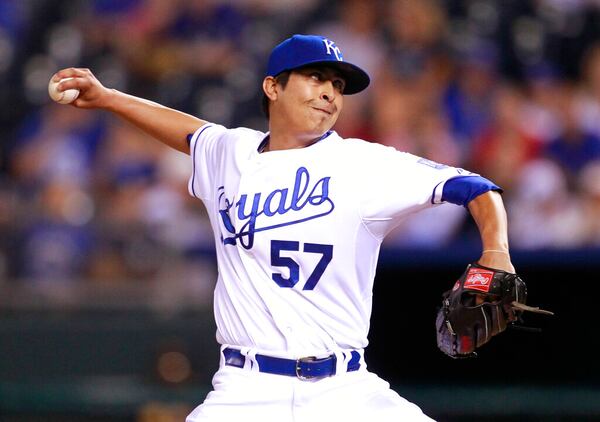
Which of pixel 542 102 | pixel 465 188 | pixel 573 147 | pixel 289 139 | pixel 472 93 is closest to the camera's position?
pixel 465 188

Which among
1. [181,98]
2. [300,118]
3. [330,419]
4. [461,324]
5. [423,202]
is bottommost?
[330,419]

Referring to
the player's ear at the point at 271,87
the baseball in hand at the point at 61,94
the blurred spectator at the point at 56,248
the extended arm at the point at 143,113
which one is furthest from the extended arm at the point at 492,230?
the blurred spectator at the point at 56,248

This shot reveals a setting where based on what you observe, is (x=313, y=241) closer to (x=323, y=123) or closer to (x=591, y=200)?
(x=323, y=123)

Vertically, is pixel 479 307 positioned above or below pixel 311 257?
below

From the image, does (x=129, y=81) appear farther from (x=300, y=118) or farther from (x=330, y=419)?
(x=330, y=419)

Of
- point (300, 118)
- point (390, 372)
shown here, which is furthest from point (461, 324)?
point (390, 372)

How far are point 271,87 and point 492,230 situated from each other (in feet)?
3.94

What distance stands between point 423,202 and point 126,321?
3635mm

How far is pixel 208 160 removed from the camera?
14.1ft

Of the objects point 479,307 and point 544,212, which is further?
point 544,212

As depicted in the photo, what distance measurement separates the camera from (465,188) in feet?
11.6

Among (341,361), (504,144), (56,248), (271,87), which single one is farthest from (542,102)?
(341,361)

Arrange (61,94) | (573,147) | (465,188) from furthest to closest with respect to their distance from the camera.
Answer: (573,147)
(61,94)
(465,188)

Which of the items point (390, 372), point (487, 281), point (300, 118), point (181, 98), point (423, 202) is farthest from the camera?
point (181, 98)
